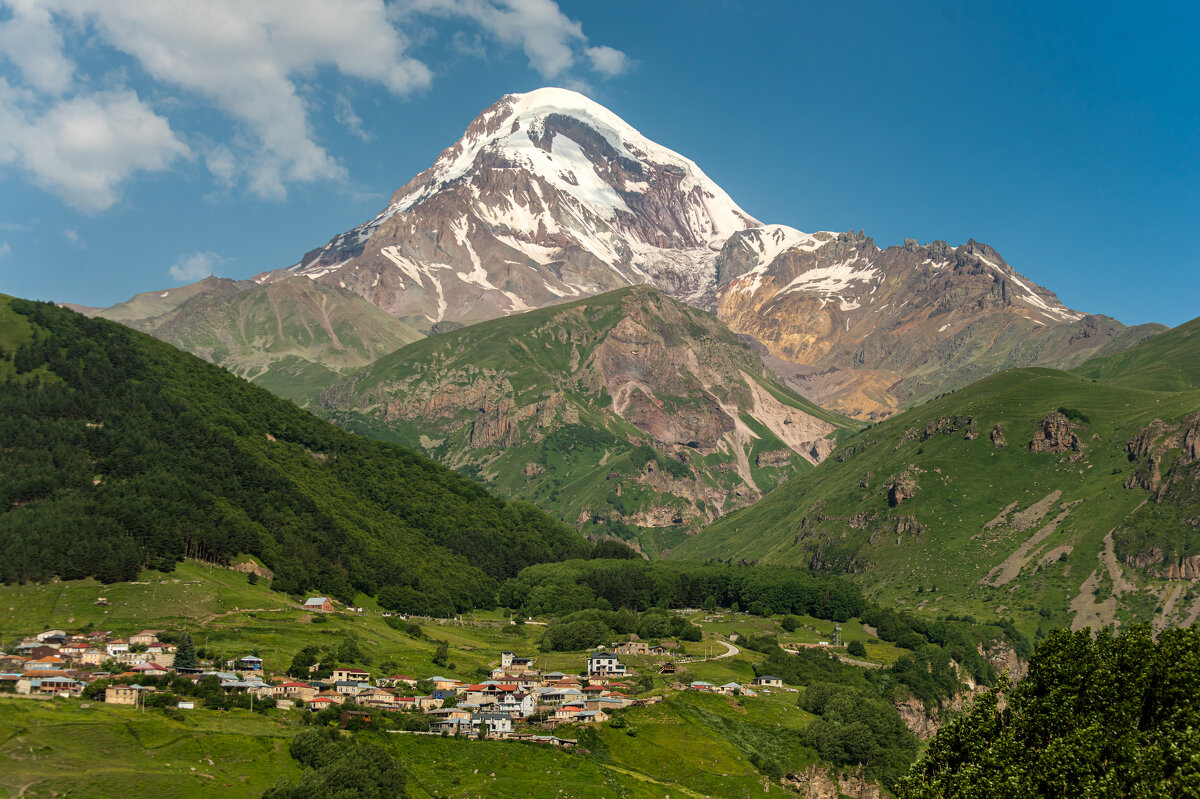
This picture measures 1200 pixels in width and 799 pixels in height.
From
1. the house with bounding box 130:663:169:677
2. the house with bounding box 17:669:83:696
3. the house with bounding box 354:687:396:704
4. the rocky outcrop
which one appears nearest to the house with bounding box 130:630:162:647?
the house with bounding box 130:663:169:677

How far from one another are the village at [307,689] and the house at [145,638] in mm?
272

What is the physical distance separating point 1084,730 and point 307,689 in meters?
111

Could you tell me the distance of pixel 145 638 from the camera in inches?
6181

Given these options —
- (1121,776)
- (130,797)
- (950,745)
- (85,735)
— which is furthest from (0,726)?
(1121,776)

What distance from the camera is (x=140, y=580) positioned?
18825 cm

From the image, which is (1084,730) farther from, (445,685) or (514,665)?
(514,665)

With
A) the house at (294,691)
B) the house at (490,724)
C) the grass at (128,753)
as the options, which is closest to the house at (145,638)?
the house at (294,691)

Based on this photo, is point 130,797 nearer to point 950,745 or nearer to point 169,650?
point 169,650

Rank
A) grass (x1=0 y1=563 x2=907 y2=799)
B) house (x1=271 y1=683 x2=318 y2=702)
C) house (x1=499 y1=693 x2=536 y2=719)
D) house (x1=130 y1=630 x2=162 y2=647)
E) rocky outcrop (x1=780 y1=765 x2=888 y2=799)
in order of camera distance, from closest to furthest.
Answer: grass (x1=0 y1=563 x2=907 y2=799), house (x1=271 y1=683 x2=318 y2=702), rocky outcrop (x1=780 y1=765 x2=888 y2=799), house (x1=499 y1=693 x2=536 y2=719), house (x1=130 y1=630 x2=162 y2=647)

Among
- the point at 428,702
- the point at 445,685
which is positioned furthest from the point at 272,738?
the point at 445,685

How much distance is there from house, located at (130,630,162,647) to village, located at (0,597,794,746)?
0.27 meters

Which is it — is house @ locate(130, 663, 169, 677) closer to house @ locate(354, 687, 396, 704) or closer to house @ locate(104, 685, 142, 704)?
house @ locate(104, 685, 142, 704)

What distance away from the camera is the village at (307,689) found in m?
129

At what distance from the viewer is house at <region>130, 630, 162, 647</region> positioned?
507 ft
